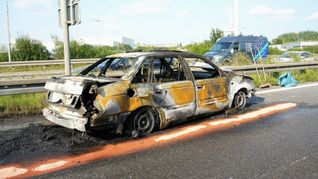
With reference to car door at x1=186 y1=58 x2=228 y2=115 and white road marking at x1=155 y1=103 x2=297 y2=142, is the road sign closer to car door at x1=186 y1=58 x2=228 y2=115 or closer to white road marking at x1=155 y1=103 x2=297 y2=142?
car door at x1=186 y1=58 x2=228 y2=115

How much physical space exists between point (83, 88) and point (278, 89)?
8162mm

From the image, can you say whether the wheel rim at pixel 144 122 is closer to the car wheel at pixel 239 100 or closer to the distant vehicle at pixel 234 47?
the car wheel at pixel 239 100

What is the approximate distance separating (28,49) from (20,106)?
2097 cm

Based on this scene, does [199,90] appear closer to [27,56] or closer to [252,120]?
[252,120]

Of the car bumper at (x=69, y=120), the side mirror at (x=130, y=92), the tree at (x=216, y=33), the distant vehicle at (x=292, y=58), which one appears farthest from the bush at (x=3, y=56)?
the side mirror at (x=130, y=92)

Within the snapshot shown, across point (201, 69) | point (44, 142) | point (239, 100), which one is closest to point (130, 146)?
point (44, 142)

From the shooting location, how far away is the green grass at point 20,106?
753cm

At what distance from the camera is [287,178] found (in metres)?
4.03

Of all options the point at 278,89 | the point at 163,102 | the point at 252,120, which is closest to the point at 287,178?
the point at 163,102

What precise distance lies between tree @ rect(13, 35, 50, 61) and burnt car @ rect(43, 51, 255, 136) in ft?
73.4

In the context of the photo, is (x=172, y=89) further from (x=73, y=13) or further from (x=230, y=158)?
(x=73, y=13)

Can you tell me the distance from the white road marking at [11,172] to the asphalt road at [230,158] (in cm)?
36

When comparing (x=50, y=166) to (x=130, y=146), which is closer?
(x=50, y=166)

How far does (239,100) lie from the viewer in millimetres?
7926
